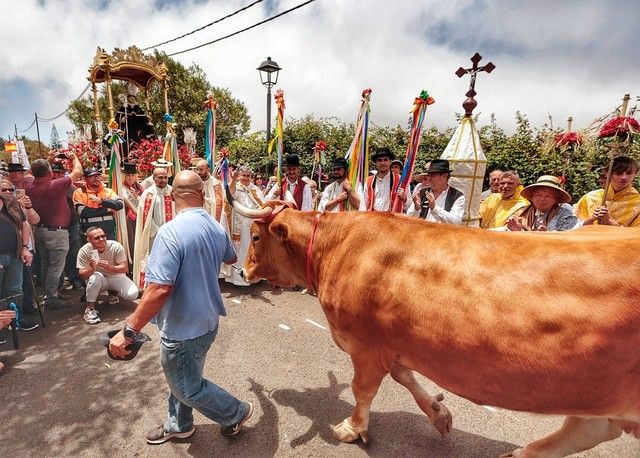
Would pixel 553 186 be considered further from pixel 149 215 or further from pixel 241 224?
pixel 149 215

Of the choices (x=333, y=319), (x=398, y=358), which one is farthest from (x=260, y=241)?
(x=398, y=358)

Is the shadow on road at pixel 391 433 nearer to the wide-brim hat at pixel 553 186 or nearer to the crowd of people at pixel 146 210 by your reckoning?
the crowd of people at pixel 146 210

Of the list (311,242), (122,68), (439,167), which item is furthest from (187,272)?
(122,68)

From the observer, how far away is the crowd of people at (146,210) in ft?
12.2

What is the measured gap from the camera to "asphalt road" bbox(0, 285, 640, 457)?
2604mm

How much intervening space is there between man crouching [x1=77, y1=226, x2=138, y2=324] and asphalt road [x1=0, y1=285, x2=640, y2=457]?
0.59 m

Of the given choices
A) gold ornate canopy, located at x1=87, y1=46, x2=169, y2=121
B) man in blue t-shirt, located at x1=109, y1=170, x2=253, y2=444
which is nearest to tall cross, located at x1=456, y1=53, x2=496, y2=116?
man in blue t-shirt, located at x1=109, y1=170, x2=253, y2=444

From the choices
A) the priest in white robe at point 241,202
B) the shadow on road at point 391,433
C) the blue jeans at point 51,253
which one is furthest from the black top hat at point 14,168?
the shadow on road at point 391,433

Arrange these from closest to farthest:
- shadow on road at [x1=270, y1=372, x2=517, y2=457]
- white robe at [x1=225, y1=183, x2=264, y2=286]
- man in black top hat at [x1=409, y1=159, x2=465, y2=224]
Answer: shadow on road at [x1=270, y1=372, x2=517, y2=457]
man in black top hat at [x1=409, y1=159, x2=465, y2=224]
white robe at [x1=225, y1=183, x2=264, y2=286]

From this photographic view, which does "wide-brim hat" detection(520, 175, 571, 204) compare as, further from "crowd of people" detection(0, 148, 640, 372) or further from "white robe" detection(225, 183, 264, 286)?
"white robe" detection(225, 183, 264, 286)

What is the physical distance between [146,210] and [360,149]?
372 centimetres

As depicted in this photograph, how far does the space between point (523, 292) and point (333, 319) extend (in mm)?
1325

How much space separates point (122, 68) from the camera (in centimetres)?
1391

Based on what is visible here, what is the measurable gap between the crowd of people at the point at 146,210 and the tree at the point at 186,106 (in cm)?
2132
